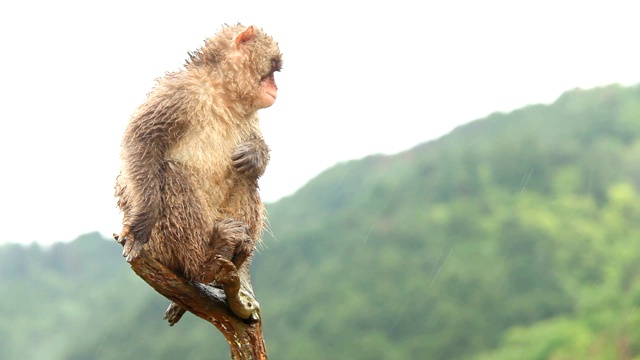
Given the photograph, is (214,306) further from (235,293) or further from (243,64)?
(243,64)

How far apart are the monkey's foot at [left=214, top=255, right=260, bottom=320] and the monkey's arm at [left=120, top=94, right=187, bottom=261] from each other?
39 centimetres

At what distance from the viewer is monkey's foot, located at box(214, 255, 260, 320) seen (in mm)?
3572

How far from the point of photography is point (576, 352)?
47.2ft

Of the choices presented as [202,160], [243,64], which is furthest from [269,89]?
[202,160]

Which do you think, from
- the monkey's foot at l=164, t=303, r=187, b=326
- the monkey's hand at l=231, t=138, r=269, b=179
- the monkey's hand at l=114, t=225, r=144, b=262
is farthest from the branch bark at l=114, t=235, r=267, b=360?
the monkey's hand at l=231, t=138, r=269, b=179

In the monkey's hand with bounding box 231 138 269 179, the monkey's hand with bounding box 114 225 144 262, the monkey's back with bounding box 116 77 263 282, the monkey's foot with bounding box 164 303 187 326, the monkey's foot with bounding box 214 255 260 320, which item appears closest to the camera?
the monkey's hand with bounding box 114 225 144 262

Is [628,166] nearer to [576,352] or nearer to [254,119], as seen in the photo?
[576,352]

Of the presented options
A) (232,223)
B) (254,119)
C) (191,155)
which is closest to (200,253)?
(232,223)

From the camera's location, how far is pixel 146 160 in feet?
12.0

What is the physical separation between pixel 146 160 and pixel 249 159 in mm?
506

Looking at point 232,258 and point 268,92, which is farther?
point 268,92

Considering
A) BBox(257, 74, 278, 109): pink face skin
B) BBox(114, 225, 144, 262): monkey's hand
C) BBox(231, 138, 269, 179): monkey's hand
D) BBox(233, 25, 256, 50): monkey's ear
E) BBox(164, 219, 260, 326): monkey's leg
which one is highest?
BBox(233, 25, 256, 50): monkey's ear

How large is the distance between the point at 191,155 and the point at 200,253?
1.60 feet

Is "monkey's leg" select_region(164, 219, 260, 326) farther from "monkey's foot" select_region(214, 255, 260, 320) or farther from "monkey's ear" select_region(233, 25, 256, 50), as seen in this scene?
"monkey's ear" select_region(233, 25, 256, 50)
